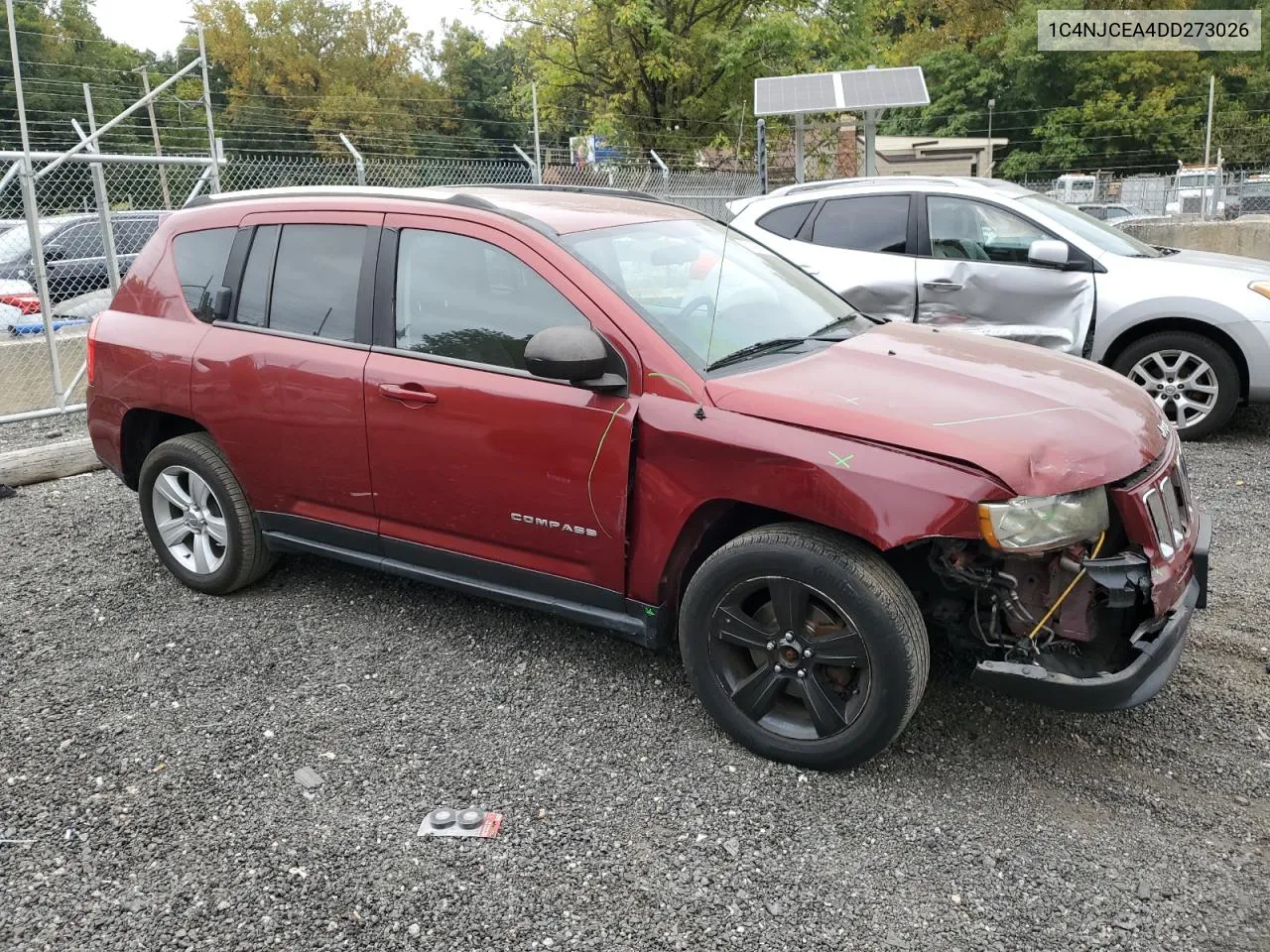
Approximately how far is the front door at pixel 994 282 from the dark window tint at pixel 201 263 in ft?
14.6

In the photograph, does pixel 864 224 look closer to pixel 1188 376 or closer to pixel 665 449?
pixel 1188 376

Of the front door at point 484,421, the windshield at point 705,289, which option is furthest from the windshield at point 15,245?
the windshield at point 705,289

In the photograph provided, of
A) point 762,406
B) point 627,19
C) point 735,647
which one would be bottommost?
point 735,647

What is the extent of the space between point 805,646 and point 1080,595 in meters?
0.79

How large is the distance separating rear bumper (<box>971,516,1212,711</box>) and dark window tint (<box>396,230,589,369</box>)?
66.8 inches

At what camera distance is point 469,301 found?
366cm

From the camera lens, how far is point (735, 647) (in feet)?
10.5

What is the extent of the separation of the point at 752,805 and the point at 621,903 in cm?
55

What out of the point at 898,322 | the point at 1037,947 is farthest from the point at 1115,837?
the point at 898,322

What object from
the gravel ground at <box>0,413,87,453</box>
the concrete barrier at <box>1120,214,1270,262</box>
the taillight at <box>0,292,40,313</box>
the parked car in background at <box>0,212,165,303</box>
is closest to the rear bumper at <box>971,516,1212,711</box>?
the gravel ground at <box>0,413,87,453</box>

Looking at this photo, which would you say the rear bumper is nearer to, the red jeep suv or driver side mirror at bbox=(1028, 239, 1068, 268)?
the red jeep suv

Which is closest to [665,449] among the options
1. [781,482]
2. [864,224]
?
[781,482]

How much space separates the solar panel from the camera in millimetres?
10984

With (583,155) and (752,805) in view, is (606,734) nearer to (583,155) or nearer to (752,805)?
(752,805)
